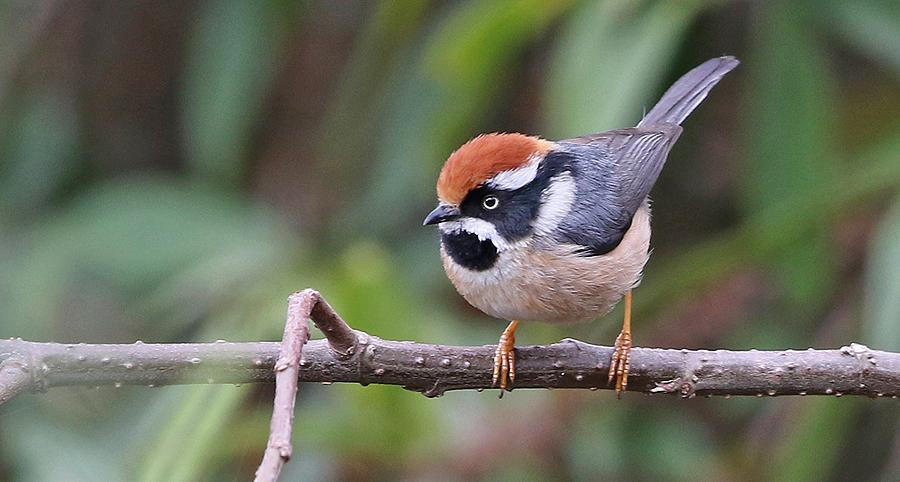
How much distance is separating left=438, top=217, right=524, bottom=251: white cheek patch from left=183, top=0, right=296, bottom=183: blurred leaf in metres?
1.79

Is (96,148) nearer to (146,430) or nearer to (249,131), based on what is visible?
(249,131)

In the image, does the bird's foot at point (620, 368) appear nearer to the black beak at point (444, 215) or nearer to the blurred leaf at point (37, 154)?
the black beak at point (444, 215)

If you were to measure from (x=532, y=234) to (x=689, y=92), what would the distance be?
0.90 meters

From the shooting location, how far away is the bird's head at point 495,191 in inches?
103

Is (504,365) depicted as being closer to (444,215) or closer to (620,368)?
(620,368)

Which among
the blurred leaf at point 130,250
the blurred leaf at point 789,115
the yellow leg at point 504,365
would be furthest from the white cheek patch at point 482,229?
→ the blurred leaf at point 130,250

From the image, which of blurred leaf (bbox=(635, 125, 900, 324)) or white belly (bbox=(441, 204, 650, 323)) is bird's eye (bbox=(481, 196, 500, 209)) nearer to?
white belly (bbox=(441, 204, 650, 323))

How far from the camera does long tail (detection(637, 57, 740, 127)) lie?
3258 millimetres

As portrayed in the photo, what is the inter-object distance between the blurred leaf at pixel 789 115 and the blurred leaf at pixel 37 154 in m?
2.71

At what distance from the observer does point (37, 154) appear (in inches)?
181

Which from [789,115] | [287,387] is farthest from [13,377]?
[789,115]

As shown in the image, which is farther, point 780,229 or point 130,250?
point 130,250

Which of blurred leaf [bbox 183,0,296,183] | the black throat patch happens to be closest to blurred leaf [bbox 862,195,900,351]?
the black throat patch

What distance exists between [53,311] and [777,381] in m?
2.94
